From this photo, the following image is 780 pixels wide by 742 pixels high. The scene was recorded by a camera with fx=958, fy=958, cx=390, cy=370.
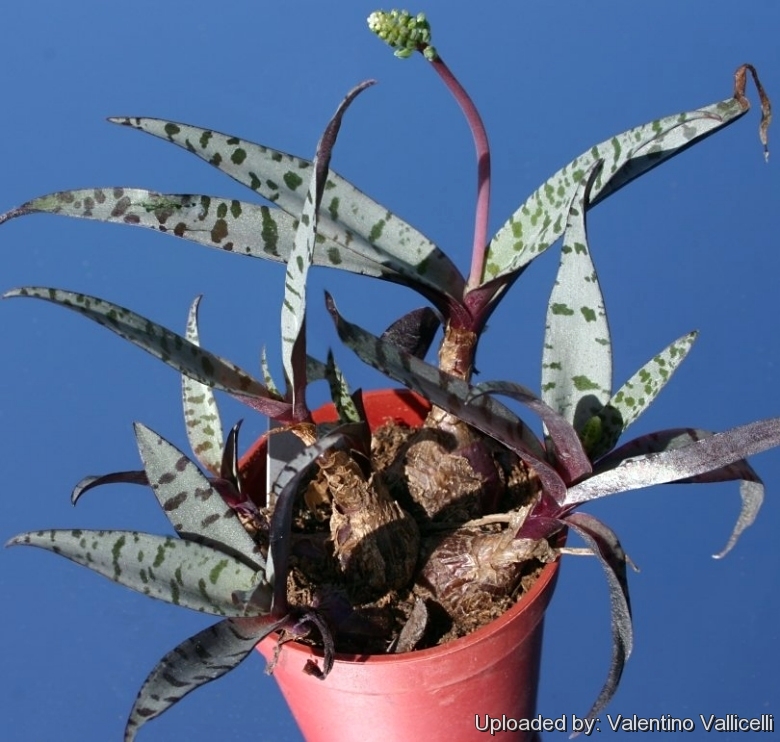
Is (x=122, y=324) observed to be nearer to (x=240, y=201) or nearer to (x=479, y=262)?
(x=240, y=201)

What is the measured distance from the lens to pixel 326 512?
2.86 ft

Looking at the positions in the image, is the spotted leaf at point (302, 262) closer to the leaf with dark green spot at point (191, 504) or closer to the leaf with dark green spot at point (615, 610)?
the leaf with dark green spot at point (191, 504)

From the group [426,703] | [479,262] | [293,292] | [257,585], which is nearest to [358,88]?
[293,292]

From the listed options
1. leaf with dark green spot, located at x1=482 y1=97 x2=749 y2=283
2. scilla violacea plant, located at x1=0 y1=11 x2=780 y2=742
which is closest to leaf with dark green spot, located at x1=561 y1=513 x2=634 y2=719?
scilla violacea plant, located at x1=0 y1=11 x2=780 y2=742

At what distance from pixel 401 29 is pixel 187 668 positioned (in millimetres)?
448

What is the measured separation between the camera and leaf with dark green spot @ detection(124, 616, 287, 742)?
632mm

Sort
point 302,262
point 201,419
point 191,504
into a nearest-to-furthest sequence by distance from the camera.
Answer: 1. point 302,262
2. point 191,504
3. point 201,419

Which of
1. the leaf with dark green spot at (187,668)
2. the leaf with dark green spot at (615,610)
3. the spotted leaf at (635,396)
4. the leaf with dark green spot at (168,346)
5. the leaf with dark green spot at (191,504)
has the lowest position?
the leaf with dark green spot at (615,610)

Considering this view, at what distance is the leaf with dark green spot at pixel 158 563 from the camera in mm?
675

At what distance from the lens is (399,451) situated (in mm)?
882

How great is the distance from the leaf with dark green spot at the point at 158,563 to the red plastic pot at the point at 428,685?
80 mm

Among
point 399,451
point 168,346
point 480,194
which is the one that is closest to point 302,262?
point 168,346

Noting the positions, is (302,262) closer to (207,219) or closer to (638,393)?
(207,219)

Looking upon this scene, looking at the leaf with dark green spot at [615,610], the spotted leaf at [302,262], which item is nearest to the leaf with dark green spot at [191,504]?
the spotted leaf at [302,262]
